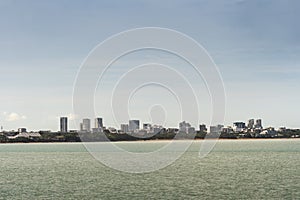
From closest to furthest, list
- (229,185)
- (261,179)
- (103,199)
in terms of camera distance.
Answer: (103,199) < (229,185) < (261,179)

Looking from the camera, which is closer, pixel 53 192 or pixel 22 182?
pixel 53 192

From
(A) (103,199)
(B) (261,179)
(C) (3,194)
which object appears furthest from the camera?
(B) (261,179)

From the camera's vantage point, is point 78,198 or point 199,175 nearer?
point 78,198

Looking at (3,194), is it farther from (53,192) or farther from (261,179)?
(261,179)

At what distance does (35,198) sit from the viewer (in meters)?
39.4

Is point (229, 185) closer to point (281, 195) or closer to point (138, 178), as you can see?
point (281, 195)

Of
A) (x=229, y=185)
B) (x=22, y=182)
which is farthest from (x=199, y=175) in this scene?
(x=22, y=182)

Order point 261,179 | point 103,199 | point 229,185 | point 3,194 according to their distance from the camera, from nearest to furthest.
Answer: point 103,199
point 3,194
point 229,185
point 261,179

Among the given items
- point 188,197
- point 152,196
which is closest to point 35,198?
point 152,196

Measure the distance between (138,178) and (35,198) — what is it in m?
16.8

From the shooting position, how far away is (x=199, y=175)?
57.4 meters

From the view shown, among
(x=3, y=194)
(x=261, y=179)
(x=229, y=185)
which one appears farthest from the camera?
(x=261, y=179)

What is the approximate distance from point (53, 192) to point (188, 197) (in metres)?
11.1

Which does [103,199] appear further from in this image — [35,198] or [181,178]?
[181,178]
